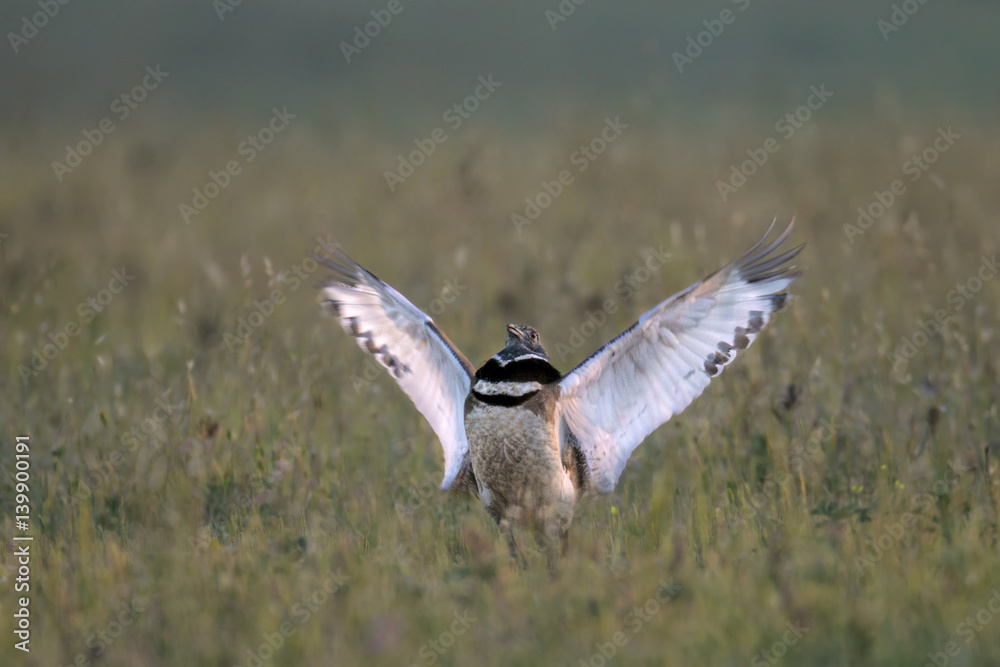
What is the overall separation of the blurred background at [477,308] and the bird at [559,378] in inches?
8.0

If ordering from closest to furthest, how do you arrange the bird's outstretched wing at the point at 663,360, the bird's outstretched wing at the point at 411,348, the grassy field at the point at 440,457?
the grassy field at the point at 440,457
the bird's outstretched wing at the point at 663,360
the bird's outstretched wing at the point at 411,348

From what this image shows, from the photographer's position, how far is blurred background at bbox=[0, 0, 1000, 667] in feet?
11.2

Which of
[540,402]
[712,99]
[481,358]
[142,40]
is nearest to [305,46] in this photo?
[142,40]

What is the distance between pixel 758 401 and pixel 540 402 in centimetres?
146

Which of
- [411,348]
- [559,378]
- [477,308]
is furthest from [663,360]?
[477,308]

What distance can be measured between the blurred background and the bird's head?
73cm

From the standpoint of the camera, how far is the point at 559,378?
4.27 metres

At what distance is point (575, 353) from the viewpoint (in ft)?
21.9

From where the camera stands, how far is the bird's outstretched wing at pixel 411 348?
→ 176 inches

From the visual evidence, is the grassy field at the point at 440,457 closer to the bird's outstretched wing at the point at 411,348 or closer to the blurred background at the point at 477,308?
the blurred background at the point at 477,308

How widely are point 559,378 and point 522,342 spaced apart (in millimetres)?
237

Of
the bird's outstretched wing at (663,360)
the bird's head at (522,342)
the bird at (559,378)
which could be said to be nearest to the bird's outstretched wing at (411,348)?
the bird at (559,378)

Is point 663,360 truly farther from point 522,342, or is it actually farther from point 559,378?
point 522,342

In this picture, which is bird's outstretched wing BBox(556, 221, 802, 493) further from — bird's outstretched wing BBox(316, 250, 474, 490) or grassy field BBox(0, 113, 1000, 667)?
bird's outstretched wing BBox(316, 250, 474, 490)
